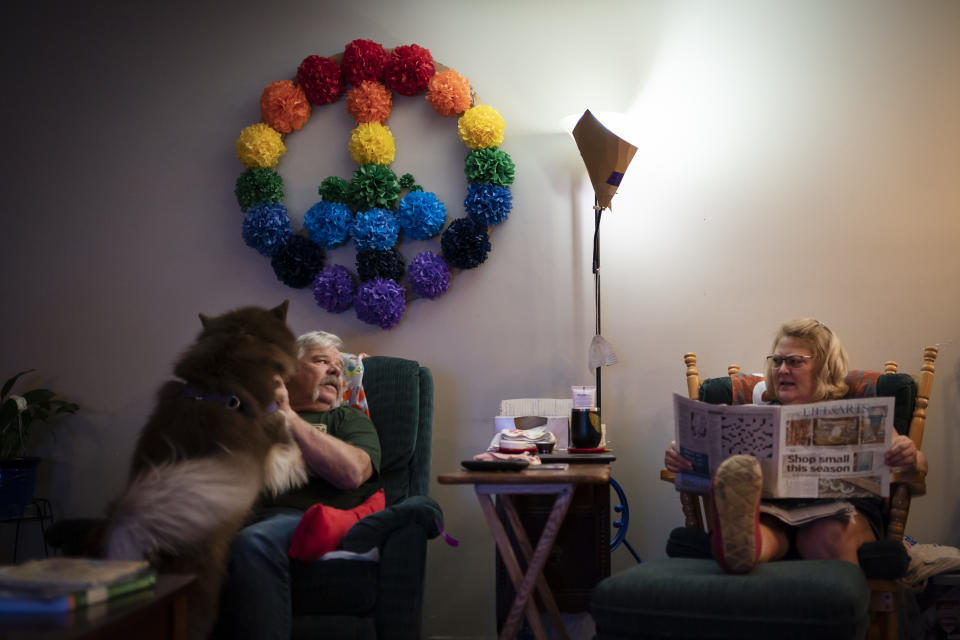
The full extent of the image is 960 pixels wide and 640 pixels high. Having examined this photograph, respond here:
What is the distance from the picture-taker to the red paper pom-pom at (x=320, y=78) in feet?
10.2

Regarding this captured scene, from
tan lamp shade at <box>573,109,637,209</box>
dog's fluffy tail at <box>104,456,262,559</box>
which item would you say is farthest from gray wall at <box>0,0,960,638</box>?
dog's fluffy tail at <box>104,456,262,559</box>

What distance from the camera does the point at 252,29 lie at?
3.30 meters

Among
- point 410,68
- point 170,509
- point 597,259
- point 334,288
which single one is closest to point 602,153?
point 597,259

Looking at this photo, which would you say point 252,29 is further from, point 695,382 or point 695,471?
point 695,471

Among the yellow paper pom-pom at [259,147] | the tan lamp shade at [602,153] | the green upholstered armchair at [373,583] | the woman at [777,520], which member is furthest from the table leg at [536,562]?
the yellow paper pom-pom at [259,147]

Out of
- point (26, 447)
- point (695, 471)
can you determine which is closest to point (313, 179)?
point (26, 447)

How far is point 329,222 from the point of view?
3064 millimetres

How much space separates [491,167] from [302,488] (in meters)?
1.29

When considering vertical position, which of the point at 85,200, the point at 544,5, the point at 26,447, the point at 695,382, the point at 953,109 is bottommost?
the point at 26,447

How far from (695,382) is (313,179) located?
1581 mm

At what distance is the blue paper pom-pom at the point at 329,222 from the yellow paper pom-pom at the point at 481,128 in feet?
1.67

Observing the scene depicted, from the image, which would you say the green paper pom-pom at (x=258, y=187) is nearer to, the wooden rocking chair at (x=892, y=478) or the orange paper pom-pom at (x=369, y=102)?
the orange paper pom-pom at (x=369, y=102)

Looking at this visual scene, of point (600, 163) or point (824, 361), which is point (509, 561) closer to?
point (824, 361)

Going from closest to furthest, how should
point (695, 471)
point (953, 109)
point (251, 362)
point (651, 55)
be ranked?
1. point (251, 362)
2. point (695, 471)
3. point (953, 109)
4. point (651, 55)
